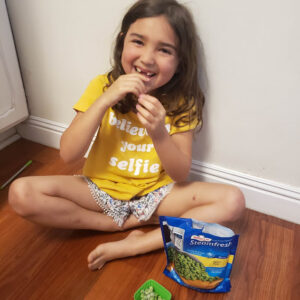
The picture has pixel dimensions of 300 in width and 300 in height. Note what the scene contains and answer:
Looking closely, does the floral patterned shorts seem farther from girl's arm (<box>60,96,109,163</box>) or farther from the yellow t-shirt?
girl's arm (<box>60,96,109,163</box>)

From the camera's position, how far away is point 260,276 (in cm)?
79

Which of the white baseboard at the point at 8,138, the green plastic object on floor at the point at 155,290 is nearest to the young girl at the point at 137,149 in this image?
Answer: the green plastic object on floor at the point at 155,290

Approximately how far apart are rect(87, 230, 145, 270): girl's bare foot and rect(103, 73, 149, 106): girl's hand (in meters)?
0.39

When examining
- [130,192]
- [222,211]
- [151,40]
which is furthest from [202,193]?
[151,40]

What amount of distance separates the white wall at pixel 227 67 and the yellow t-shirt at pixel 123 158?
0.21 meters

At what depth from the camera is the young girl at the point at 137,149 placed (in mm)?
694

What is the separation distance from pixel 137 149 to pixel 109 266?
33 cm

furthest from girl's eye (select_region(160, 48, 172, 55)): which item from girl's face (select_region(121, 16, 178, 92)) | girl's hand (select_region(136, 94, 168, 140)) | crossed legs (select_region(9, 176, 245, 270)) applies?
crossed legs (select_region(9, 176, 245, 270))

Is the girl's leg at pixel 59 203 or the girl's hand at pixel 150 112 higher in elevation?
the girl's hand at pixel 150 112

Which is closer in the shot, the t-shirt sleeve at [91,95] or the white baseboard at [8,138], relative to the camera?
the t-shirt sleeve at [91,95]

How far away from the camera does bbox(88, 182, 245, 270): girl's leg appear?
0.78 metres

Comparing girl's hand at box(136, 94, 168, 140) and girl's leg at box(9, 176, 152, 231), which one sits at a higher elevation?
girl's hand at box(136, 94, 168, 140)

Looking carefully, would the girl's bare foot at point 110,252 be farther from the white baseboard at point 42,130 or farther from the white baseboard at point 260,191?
the white baseboard at point 42,130

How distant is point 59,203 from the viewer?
0.79 m
